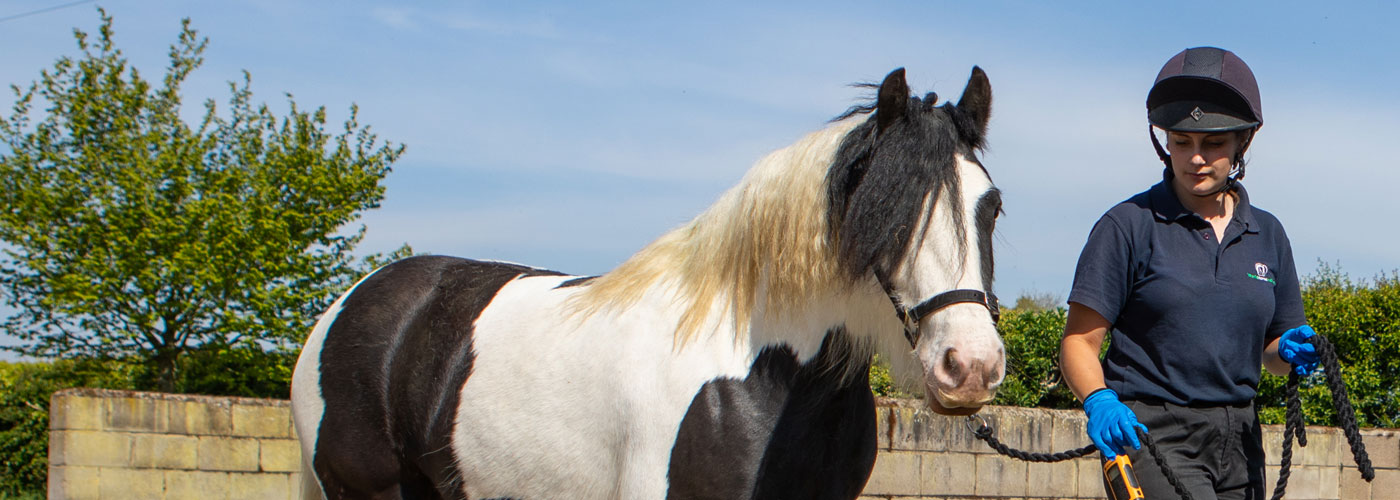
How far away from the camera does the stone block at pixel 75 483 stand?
18.5 ft

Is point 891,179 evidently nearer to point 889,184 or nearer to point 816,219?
point 889,184

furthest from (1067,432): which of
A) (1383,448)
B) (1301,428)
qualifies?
(1301,428)

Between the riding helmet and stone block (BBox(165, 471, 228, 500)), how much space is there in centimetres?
511

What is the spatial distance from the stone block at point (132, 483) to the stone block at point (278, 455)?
51cm

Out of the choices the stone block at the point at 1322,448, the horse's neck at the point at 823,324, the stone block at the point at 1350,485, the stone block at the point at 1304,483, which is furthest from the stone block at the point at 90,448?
the stone block at the point at 1350,485

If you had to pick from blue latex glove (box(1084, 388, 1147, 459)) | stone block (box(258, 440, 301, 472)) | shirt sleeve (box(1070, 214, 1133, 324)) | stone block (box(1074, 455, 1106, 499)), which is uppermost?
shirt sleeve (box(1070, 214, 1133, 324))

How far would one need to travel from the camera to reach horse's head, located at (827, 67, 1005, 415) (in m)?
2.25

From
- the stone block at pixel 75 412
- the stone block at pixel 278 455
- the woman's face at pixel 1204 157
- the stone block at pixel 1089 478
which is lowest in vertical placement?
the stone block at pixel 1089 478

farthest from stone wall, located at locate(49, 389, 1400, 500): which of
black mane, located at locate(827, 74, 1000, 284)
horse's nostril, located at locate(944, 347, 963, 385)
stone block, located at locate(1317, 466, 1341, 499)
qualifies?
horse's nostril, located at locate(944, 347, 963, 385)

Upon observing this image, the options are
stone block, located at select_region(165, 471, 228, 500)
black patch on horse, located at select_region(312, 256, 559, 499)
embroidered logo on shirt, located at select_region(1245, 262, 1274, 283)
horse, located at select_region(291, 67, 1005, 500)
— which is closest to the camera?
horse, located at select_region(291, 67, 1005, 500)

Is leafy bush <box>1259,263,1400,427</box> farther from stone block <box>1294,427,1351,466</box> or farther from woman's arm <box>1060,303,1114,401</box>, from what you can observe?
woman's arm <box>1060,303,1114,401</box>

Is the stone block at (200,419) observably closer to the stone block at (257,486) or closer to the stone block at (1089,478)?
the stone block at (257,486)

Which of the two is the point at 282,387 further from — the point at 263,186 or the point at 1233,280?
the point at 1233,280

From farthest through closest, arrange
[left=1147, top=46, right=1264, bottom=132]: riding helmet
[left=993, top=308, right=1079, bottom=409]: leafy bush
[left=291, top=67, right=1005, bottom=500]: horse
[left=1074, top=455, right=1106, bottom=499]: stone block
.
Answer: [left=993, top=308, right=1079, bottom=409]: leafy bush
[left=1074, top=455, right=1106, bottom=499]: stone block
[left=1147, top=46, right=1264, bottom=132]: riding helmet
[left=291, top=67, right=1005, bottom=500]: horse
